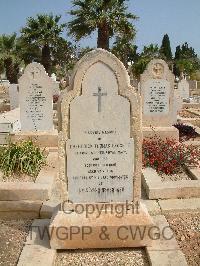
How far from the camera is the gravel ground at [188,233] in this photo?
3854 mm

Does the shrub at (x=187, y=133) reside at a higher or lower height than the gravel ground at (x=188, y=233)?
higher

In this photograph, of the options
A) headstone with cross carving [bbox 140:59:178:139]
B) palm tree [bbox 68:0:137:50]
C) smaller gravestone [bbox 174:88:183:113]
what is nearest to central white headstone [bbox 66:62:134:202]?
headstone with cross carving [bbox 140:59:178:139]

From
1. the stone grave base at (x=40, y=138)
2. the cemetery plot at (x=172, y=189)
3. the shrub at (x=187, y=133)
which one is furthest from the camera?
the shrub at (x=187, y=133)

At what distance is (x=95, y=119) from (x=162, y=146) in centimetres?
351

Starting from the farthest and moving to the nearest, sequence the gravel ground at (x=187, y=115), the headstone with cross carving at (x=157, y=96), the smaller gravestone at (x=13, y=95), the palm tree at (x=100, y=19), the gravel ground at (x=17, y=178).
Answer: the palm tree at (x=100, y=19) → the smaller gravestone at (x=13, y=95) → the gravel ground at (x=187, y=115) → the headstone with cross carving at (x=157, y=96) → the gravel ground at (x=17, y=178)

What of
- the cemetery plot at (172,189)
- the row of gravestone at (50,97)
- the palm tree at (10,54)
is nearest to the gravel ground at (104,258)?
the cemetery plot at (172,189)

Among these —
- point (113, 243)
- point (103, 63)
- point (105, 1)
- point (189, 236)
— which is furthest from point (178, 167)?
point (105, 1)

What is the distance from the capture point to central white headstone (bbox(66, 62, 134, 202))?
3.85 m

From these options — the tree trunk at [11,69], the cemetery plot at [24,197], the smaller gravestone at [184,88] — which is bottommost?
the cemetery plot at [24,197]

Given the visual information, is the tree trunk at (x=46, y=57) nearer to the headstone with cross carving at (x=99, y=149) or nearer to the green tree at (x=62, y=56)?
the green tree at (x=62, y=56)

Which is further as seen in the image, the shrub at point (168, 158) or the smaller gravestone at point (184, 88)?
the smaller gravestone at point (184, 88)

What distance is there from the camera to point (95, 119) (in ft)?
12.9

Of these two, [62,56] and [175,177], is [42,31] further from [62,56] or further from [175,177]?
[175,177]

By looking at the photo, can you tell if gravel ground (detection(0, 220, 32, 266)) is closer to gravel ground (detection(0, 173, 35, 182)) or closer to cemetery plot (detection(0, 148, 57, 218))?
cemetery plot (detection(0, 148, 57, 218))
